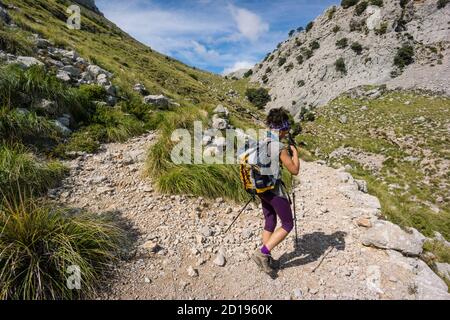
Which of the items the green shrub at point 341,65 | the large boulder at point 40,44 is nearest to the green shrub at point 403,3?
the green shrub at point 341,65

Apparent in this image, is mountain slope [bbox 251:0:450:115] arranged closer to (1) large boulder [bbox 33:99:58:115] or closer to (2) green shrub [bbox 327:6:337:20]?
(2) green shrub [bbox 327:6:337:20]

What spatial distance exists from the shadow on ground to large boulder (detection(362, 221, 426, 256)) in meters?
0.52

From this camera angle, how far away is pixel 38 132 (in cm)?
654

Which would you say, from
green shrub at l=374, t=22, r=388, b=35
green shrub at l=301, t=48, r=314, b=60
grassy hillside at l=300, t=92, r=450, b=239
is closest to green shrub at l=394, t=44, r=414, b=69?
green shrub at l=374, t=22, r=388, b=35

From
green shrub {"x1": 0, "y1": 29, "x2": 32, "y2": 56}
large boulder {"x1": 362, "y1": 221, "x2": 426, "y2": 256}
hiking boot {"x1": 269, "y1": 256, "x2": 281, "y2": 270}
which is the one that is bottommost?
hiking boot {"x1": 269, "y1": 256, "x2": 281, "y2": 270}

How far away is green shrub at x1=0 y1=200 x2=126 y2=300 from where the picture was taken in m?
3.11

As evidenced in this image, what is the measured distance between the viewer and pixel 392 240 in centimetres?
494

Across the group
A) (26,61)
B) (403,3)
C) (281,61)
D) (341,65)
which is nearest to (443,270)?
(26,61)

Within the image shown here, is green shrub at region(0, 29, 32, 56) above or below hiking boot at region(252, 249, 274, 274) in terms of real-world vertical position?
above

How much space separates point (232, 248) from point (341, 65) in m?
53.5
